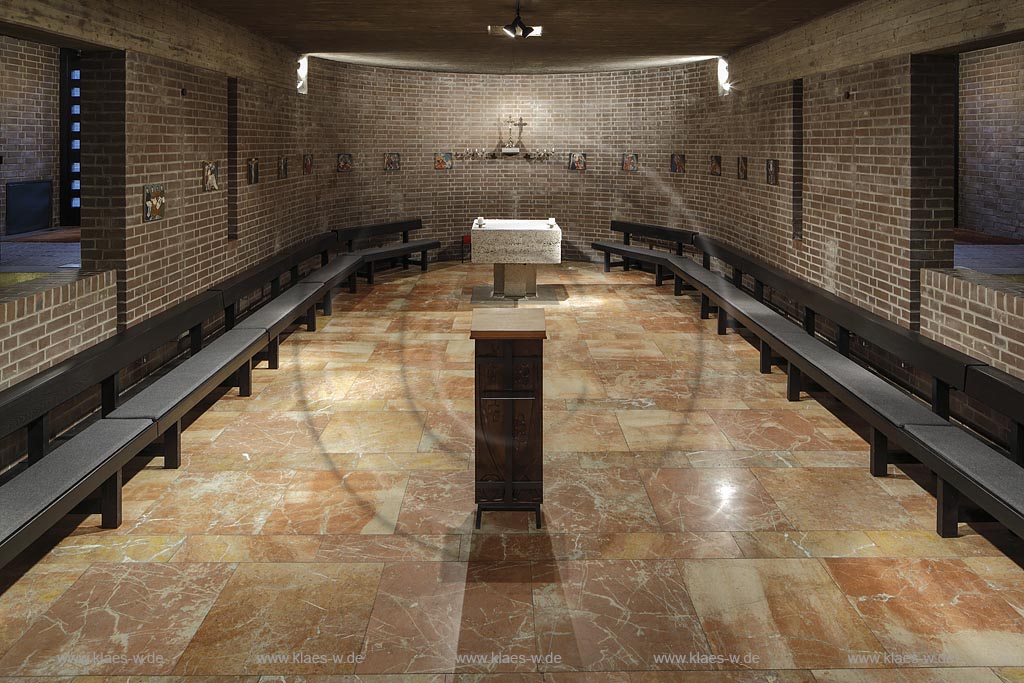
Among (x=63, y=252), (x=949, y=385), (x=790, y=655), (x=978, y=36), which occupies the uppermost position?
(x=978, y=36)

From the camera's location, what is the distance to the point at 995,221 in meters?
11.8

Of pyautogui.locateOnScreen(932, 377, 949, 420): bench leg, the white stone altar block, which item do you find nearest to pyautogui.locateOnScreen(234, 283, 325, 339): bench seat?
the white stone altar block

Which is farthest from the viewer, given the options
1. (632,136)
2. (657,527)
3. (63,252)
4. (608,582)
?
(632,136)

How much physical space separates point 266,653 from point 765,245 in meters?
8.50

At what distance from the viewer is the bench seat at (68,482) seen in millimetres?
3947

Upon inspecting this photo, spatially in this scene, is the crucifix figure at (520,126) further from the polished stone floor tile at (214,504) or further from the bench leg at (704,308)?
the polished stone floor tile at (214,504)

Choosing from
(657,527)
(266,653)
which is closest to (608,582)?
(657,527)

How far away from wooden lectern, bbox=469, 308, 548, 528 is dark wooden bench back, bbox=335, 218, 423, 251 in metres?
8.85

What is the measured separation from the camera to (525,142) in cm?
1628

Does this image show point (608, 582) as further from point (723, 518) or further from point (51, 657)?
point (51, 657)

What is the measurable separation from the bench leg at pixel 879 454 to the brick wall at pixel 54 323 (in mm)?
5109

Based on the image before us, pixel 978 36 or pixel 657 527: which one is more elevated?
pixel 978 36

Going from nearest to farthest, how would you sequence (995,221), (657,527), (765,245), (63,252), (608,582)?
(608,582) < (657,527) < (63,252) < (765,245) < (995,221)

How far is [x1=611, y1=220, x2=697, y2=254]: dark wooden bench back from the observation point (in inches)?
534
